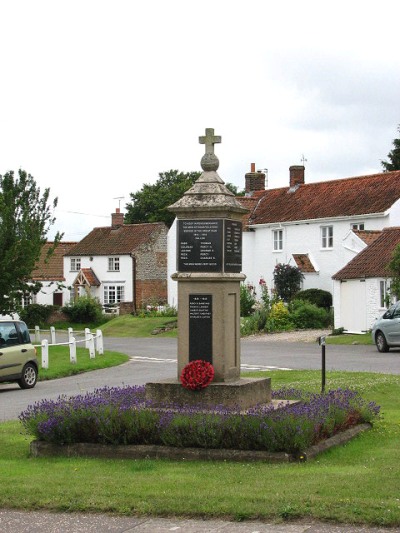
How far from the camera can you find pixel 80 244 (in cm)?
7906

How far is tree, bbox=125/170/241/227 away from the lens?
89438 millimetres

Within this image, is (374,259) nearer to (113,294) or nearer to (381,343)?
(381,343)

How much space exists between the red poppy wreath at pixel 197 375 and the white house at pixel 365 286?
29766mm

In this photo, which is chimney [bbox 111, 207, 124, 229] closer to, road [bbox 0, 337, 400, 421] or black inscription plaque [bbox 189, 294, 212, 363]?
road [bbox 0, 337, 400, 421]

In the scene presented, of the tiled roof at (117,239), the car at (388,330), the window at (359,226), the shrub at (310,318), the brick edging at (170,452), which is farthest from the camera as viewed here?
the tiled roof at (117,239)

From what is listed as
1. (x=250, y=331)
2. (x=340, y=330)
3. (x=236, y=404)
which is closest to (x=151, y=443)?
(x=236, y=404)

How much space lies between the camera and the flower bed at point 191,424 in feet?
37.4

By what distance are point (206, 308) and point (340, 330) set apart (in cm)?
3214

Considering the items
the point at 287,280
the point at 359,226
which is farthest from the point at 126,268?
the point at 359,226

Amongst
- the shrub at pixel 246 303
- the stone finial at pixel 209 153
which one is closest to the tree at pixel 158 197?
the shrub at pixel 246 303

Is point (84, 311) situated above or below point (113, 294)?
below

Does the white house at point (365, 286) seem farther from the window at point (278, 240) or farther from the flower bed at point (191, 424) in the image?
the flower bed at point (191, 424)

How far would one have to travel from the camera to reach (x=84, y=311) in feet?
228

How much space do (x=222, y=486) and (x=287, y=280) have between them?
1792 inches
